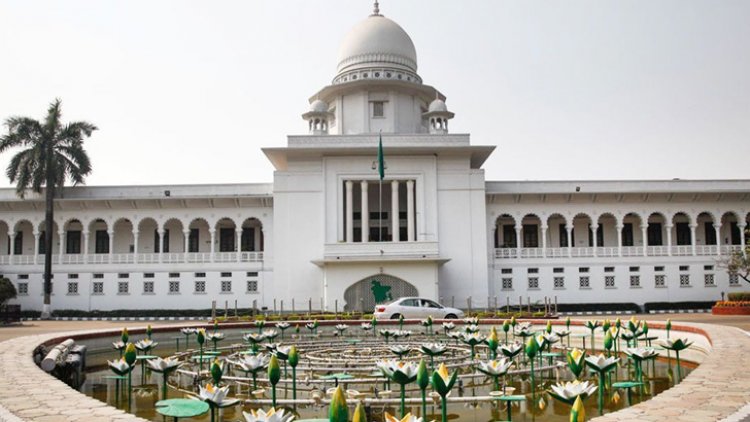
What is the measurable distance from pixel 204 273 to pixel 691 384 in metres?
32.5

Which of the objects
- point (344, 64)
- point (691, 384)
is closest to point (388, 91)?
point (344, 64)

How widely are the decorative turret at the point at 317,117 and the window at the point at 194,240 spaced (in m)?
9.00

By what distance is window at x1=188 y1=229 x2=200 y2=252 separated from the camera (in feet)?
133

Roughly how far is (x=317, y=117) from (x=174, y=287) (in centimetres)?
1228

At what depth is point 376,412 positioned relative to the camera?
897 cm

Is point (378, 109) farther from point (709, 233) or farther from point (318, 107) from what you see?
point (709, 233)

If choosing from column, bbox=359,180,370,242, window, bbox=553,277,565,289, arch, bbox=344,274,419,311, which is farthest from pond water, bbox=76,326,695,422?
window, bbox=553,277,565,289

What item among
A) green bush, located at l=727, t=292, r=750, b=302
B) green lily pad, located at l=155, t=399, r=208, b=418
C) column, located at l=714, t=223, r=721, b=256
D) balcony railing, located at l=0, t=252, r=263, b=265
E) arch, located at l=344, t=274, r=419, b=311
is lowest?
green lily pad, located at l=155, t=399, r=208, b=418

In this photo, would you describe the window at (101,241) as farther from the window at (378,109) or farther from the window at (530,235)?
the window at (530,235)

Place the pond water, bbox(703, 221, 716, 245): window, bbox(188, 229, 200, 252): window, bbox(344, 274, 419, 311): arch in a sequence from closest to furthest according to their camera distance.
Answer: the pond water < bbox(344, 274, 419, 311): arch < bbox(188, 229, 200, 252): window < bbox(703, 221, 716, 245): window

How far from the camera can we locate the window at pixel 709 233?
41.1m

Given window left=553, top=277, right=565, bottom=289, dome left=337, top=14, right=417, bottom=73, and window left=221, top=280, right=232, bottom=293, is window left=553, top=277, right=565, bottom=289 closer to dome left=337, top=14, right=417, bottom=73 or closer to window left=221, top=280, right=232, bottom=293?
dome left=337, top=14, right=417, bottom=73

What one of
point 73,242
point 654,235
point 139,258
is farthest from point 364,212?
point 73,242

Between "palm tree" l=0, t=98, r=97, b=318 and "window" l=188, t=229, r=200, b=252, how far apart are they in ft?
22.8
